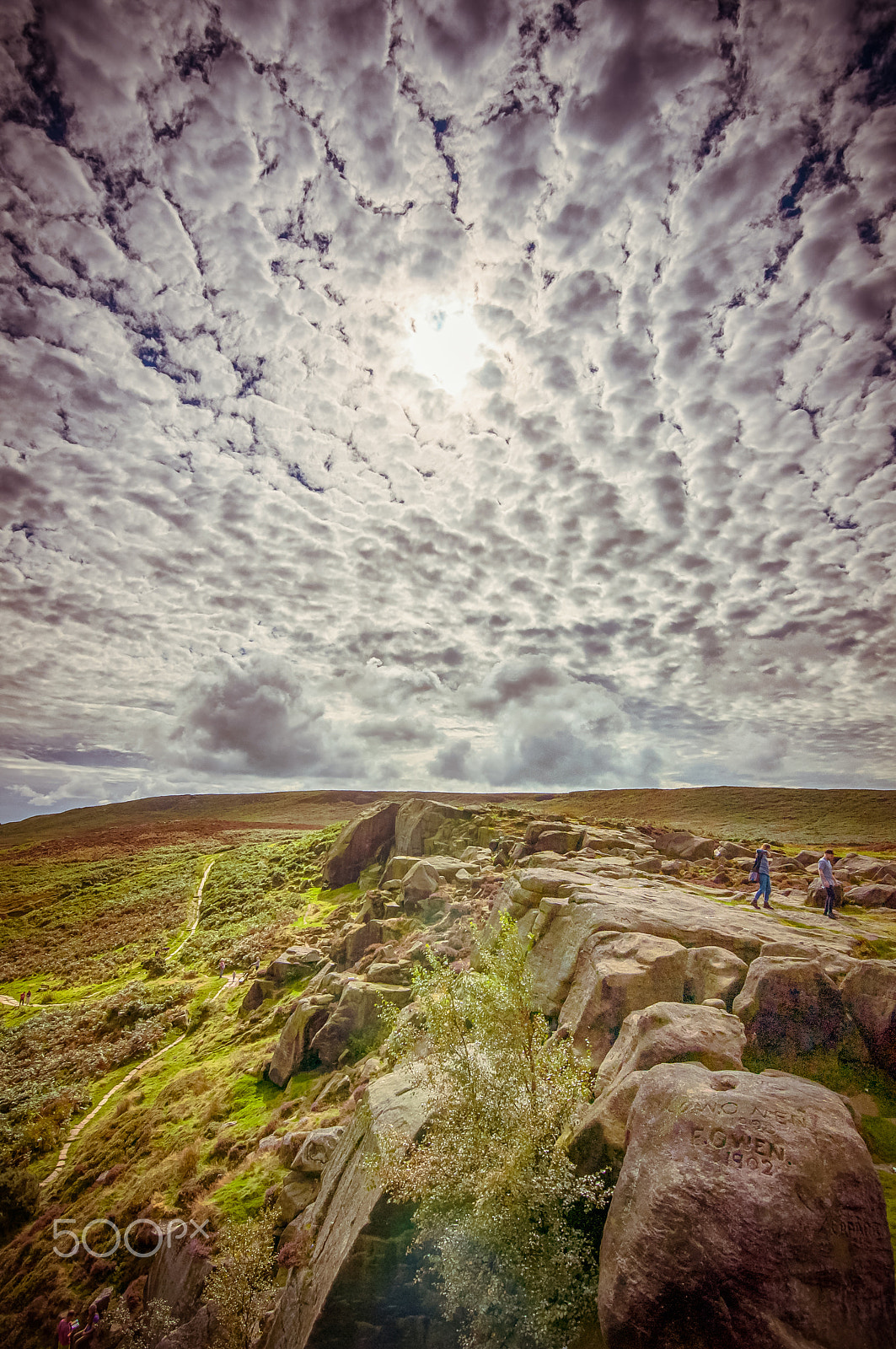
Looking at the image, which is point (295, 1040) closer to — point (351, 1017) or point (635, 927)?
point (351, 1017)

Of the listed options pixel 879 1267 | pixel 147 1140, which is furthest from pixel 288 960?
pixel 879 1267

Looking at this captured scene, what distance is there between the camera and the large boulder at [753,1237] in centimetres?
595

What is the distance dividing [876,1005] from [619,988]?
18.0 ft

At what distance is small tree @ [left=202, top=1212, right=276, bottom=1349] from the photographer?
13.2m

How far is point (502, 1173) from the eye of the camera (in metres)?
8.66

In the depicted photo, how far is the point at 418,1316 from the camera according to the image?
401 inches

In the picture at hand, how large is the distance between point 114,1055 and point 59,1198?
1059cm

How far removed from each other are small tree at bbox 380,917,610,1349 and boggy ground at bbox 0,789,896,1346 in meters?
4.62

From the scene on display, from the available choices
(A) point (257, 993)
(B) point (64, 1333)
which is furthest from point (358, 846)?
(B) point (64, 1333)

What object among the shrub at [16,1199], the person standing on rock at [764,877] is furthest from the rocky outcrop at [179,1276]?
the person standing on rock at [764,877]

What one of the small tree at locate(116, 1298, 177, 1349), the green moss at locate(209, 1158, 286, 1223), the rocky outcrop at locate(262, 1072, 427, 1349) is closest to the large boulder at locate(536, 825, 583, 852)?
the green moss at locate(209, 1158, 286, 1223)

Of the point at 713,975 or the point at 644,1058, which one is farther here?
the point at 713,975

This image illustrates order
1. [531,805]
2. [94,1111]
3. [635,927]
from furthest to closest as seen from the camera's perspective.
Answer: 1. [531,805]
2. [94,1111]
3. [635,927]

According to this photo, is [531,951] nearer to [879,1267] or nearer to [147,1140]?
[879,1267]
